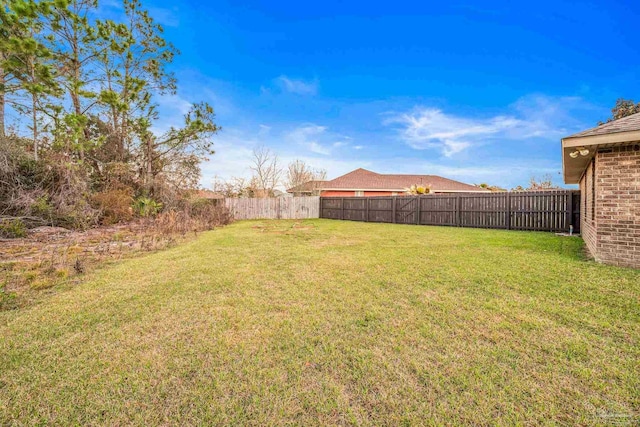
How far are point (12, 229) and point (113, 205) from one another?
3.48 meters

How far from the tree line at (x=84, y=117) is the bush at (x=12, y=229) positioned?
21 centimetres

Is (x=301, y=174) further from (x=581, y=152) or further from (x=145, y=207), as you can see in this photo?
(x=581, y=152)

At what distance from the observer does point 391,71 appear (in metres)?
13.7

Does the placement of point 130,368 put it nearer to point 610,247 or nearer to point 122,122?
point 610,247

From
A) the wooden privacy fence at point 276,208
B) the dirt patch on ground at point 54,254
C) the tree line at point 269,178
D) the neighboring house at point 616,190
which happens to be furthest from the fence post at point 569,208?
the tree line at point 269,178

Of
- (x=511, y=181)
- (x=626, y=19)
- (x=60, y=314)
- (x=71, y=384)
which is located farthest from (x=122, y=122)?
(x=511, y=181)

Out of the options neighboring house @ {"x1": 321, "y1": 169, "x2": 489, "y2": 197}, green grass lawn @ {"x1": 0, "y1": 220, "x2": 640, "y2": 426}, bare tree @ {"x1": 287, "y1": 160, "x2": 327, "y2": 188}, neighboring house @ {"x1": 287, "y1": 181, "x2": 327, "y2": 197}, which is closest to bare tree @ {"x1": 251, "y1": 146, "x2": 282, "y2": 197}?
neighboring house @ {"x1": 287, "y1": 181, "x2": 327, "y2": 197}

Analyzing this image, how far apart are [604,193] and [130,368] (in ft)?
22.9

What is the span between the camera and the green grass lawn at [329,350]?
1.45 m

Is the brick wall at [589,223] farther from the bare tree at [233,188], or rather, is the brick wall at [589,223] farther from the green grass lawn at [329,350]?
the bare tree at [233,188]

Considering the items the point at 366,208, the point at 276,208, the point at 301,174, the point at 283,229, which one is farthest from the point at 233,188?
the point at 301,174

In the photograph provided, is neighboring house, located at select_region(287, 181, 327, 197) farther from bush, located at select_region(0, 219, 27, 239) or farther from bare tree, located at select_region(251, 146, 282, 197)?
bush, located at select_region(0, 219, 27, 239)

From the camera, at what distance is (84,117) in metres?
7.86

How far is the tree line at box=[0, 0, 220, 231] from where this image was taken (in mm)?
7309
